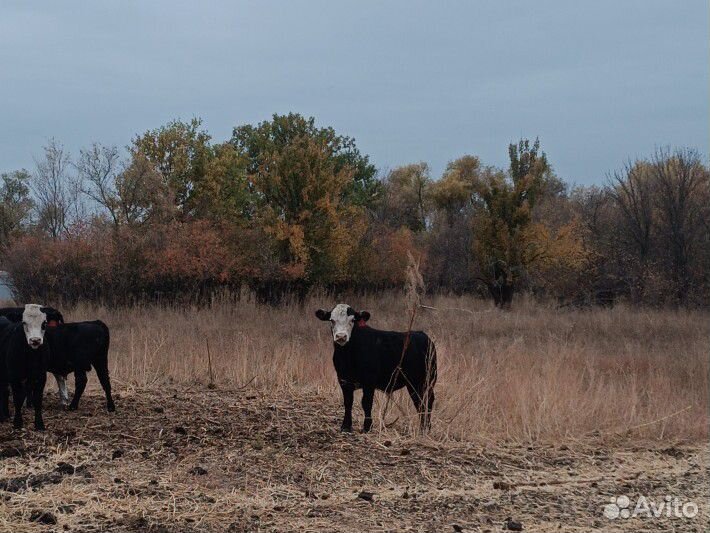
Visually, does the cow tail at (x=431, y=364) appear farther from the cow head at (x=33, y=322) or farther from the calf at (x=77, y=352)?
the cow head at (x=33, y=322)

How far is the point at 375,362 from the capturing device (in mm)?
8742

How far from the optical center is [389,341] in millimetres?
8875

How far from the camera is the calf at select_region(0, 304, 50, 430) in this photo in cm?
859

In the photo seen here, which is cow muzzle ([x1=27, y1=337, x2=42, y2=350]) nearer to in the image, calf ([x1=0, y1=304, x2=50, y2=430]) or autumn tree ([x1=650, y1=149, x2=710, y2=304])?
calf ([x1=0, y1=304, x2=50, y2=430])

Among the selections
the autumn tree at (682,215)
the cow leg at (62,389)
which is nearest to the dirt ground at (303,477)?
the cow leg at (62,389)

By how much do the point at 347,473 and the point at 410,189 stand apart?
5705cm

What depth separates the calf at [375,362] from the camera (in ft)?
28.5

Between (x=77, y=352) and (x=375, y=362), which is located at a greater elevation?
(x=375, y=362)

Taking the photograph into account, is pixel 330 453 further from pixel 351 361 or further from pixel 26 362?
pixel 26 362

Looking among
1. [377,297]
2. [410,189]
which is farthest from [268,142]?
[377,297]

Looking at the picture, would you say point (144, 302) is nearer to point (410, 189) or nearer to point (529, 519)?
point (529, 519)

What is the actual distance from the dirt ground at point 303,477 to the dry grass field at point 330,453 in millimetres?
21

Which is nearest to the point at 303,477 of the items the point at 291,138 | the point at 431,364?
the point at 431,364

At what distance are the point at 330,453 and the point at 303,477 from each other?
2.79 feet
